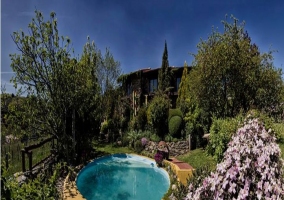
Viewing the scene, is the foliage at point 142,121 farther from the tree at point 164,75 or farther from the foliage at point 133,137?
the tree at point 164,75

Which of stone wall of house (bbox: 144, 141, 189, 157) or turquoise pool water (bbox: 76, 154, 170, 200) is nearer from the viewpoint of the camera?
turquoise pool water (bbox: 76, 154, 170, 200)

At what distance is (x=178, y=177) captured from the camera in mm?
10742

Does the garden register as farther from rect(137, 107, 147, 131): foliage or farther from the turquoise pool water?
the turquoise pool water

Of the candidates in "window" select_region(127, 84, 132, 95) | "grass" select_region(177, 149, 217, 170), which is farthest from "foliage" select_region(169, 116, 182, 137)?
"window" select_region(127, 84, 132, 95)

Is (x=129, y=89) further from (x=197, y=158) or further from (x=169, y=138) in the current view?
(x=197, y=158)

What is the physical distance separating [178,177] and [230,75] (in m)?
7.80

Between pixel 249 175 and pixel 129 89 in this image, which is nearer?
pixel 249 175

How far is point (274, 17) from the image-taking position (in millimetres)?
11891

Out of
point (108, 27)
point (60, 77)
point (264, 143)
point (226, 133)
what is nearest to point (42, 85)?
point (60, 77)

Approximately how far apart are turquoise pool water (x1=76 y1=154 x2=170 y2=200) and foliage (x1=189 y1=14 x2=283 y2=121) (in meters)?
6.08

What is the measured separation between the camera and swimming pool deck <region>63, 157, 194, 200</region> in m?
8.57

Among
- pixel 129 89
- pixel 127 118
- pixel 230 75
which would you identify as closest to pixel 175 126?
pixel 230 75

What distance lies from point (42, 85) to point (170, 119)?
10453mm

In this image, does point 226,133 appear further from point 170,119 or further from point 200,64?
point 170,119
